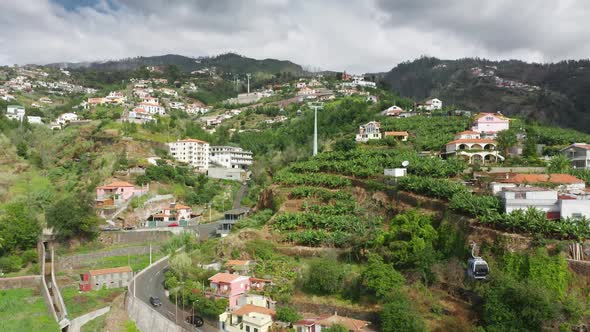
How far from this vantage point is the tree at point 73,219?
4678 cm

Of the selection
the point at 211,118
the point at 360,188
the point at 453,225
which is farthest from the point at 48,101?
the point at 453,225

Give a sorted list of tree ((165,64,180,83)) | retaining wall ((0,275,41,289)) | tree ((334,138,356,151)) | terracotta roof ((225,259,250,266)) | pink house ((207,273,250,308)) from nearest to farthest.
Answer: pink house ((207,273,250,308))
terracotta roof ((225,259,250,266))
retaining wall ((0,275,41,289))
tree ((334,138,356,151))
tree ((165,64,180,83))

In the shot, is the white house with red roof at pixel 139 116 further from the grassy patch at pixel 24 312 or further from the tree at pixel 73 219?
the grassy patch at pixel 24 312

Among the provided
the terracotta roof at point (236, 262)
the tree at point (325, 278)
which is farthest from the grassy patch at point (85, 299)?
the tree at point (325, 278)

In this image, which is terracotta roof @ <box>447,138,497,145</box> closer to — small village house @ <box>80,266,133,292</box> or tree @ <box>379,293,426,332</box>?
tree @ <box>379,293,426,332</box>

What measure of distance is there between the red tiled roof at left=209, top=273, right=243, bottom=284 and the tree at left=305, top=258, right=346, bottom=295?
489 centimetres

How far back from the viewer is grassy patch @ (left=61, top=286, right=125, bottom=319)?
34.3 m

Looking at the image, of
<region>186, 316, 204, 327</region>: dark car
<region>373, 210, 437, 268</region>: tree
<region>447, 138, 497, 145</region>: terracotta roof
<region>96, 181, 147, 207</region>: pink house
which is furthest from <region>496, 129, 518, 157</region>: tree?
<region>96, 181, 147, 207</region>: pink house

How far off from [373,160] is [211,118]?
70579 mm

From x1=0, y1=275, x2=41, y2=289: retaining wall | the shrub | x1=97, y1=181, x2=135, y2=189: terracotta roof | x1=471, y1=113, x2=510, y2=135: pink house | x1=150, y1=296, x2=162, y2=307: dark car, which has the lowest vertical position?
x1=0, y1=275, x2=41, y2=289: retaining wall

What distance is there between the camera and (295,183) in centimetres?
4362

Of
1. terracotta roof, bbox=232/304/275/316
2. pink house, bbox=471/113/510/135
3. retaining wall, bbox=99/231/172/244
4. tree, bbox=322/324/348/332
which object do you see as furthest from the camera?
pink house, bbox=471/113/510/135

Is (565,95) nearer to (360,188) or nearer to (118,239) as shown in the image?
(360,188)

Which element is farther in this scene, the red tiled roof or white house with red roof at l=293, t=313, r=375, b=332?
the red tiled roof
